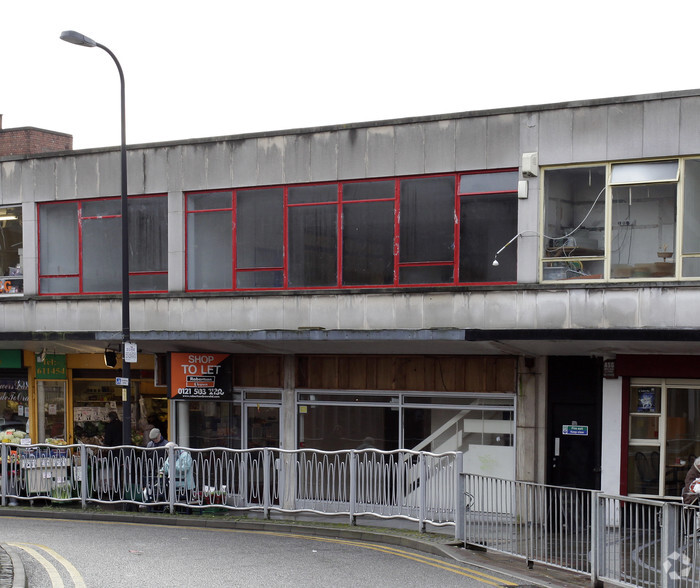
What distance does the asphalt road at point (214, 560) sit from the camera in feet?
36.1

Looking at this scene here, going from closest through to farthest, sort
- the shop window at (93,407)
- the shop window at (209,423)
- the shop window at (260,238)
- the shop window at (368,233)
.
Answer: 1. the shop window at (368,233)
2. the shop window at (260,238)
3. the shop window at (209,423)
4. the shop window at (93,407)

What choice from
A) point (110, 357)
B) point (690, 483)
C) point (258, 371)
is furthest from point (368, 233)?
point (690, 483)

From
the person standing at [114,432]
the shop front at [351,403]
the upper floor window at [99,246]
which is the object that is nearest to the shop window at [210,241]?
the upper floor window at [99,246]

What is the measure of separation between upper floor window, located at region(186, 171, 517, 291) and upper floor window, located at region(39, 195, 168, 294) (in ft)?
2.96

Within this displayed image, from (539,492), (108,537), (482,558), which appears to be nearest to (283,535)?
(108,537)

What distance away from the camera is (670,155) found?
1567 centimetres

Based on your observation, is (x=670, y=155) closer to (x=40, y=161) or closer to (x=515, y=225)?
(x=515, y=225)

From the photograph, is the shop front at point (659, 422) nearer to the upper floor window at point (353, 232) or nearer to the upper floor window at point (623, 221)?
the upper floor window at point (623, 221)

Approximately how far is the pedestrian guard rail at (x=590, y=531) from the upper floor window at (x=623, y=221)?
5032 millimetres

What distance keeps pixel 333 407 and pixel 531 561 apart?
25.6ft

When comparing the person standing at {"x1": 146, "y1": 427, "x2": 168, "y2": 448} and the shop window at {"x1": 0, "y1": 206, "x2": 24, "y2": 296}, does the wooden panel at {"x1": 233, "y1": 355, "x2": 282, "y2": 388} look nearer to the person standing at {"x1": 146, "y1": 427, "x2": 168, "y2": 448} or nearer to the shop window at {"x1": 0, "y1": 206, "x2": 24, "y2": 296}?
the person standing at {"x1": 146, "y1": 427, "x2": 168, "y2": 448}

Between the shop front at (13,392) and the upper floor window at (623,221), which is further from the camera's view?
the shop front at (13,392)

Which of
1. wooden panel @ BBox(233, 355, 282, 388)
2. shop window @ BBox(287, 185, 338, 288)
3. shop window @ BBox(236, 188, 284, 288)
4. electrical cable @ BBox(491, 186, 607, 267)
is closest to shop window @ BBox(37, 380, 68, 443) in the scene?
wooden panel @ BBox(233, 355, 282, 388)

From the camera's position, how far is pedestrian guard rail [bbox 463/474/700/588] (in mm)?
9734
